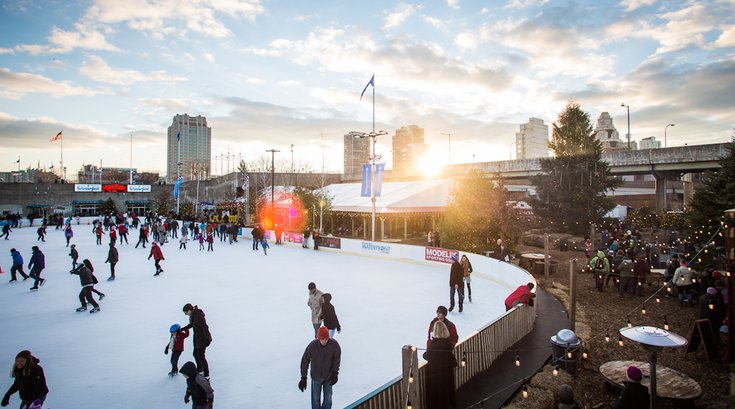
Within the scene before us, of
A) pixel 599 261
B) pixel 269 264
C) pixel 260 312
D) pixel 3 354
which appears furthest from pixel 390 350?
pixel 269 264

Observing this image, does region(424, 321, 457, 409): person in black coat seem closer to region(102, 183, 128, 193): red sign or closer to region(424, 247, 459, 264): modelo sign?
region(424, 247, 459, 264): modelo sign

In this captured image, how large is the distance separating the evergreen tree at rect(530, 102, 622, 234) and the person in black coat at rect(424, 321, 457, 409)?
3085 cm

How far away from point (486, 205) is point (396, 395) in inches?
691

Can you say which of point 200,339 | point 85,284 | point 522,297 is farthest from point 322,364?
point 85,284

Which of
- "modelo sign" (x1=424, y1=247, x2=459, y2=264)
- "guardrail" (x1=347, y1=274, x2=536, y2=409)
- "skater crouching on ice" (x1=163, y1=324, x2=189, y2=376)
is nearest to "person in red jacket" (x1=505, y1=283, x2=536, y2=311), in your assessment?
"guardrail" (x1=347, y1=274, x2=536, y2=409)

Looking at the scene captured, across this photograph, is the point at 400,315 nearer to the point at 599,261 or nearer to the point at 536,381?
the point at 536,381

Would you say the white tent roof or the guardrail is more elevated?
the white tent roof

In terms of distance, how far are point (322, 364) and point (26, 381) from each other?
13.3ft

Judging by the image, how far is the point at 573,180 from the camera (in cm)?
3312

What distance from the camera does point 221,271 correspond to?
17750 mm

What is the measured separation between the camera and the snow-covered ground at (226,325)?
6.66m

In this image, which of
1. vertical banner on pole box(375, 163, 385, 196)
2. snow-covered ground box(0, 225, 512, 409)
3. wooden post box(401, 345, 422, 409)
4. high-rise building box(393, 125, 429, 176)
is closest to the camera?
wooden post box(401, 345, 422, 409)

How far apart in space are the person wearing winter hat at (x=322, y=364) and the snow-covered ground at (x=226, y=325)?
831 mm

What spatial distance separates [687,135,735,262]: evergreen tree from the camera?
1644 cm
